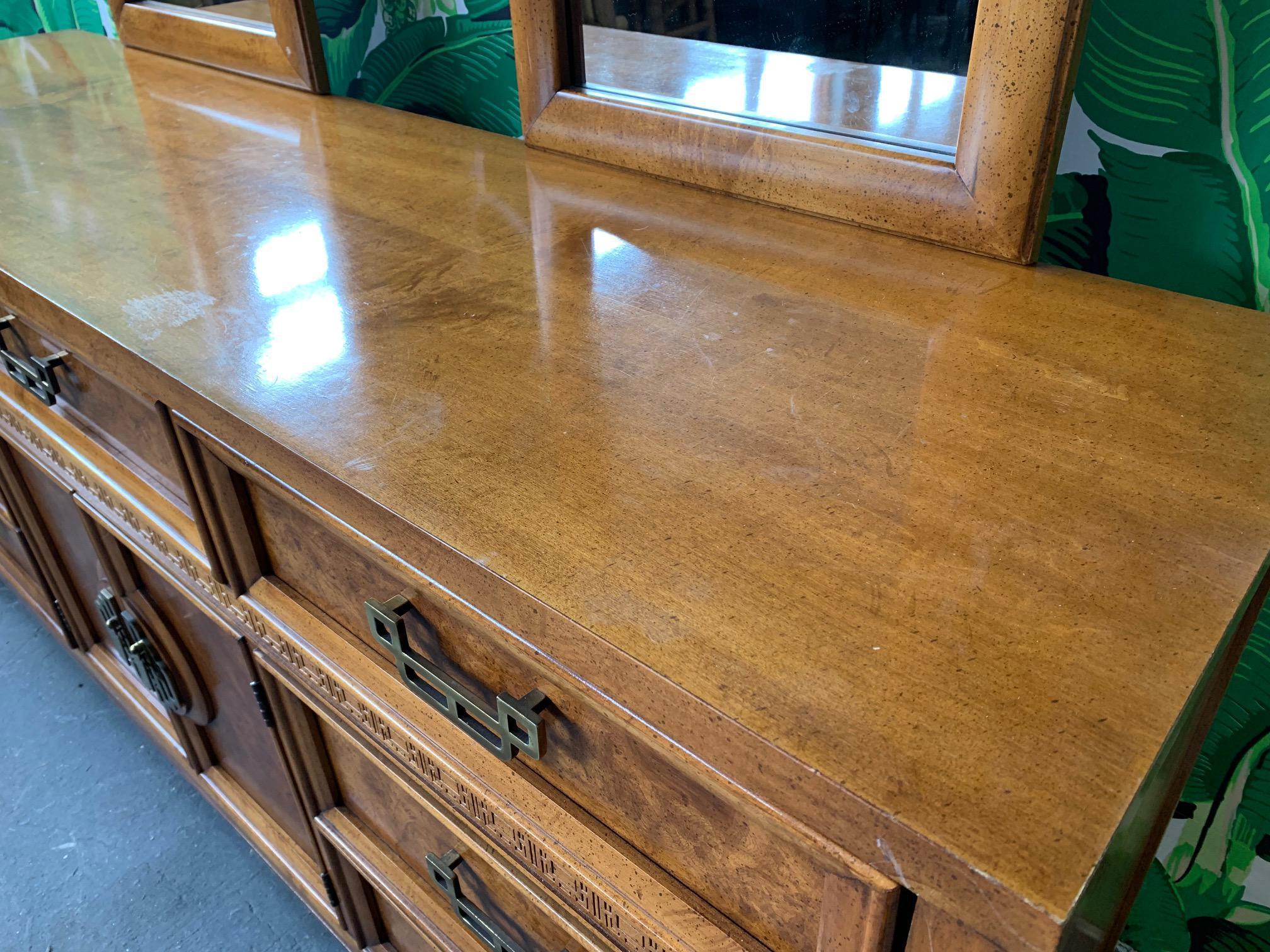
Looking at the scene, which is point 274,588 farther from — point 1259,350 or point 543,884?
point 1259,350

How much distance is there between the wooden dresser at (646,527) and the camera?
1.32ft

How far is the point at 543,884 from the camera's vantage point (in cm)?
64

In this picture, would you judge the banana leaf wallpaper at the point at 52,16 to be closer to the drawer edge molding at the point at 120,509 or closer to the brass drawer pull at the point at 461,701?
the drawer edge molding at the point at 120,509

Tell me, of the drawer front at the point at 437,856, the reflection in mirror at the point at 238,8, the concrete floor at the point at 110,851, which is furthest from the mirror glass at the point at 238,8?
the concrete floor at the point at 110,851

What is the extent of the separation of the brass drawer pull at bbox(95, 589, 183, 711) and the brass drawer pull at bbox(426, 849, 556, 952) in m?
0.53

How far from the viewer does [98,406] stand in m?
0.91

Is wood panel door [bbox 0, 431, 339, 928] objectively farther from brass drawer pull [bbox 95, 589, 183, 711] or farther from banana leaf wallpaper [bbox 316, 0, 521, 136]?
banana leaf wallpaper [bbox 316, 0, 521, 136]

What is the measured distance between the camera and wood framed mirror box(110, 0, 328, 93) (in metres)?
1.20

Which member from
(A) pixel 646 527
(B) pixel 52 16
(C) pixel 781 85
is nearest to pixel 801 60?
(C) pixel 781 85

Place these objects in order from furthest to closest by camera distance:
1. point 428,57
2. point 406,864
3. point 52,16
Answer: point 52,16, point 428,57, point 406,864

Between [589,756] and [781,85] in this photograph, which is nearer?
[589,756]

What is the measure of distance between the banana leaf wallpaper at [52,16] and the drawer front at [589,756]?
1.48 m

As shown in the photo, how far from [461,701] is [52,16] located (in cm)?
197

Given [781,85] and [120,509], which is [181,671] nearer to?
[120,509]
